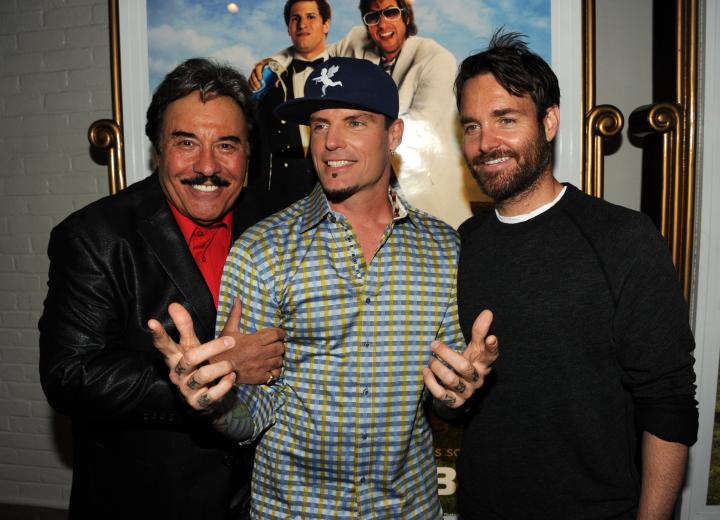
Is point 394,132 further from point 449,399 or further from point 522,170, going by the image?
point 449,399

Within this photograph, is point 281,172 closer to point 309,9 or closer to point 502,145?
point 309,9

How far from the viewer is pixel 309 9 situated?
7.75 feet

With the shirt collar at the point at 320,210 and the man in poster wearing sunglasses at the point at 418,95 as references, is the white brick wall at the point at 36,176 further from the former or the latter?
the shirt collar at the point at 320,210

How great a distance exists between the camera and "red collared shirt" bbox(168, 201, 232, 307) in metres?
1.80

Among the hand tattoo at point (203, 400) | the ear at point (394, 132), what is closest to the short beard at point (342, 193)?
the ear at point (394, 132)

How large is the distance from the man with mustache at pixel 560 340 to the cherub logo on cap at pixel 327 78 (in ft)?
1.47

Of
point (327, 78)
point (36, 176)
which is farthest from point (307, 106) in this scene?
point (36, 176)

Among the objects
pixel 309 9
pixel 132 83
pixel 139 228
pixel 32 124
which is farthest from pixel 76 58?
pixel 139 228

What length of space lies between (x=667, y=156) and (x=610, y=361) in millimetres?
1248

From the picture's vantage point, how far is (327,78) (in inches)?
64.5

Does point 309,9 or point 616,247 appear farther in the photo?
point 309,9

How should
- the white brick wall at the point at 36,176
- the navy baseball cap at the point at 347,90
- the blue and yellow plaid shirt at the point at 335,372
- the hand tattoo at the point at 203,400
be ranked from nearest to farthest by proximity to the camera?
the hand tattoo at the point at 203,400, the blue and yellow plaid shirt at the point at 335,372, the navy baseball cap at the point at 347,90, the white brick wall at the point at 36,176

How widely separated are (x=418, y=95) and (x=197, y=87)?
3.44ft

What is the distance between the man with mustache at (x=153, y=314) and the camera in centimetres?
156
